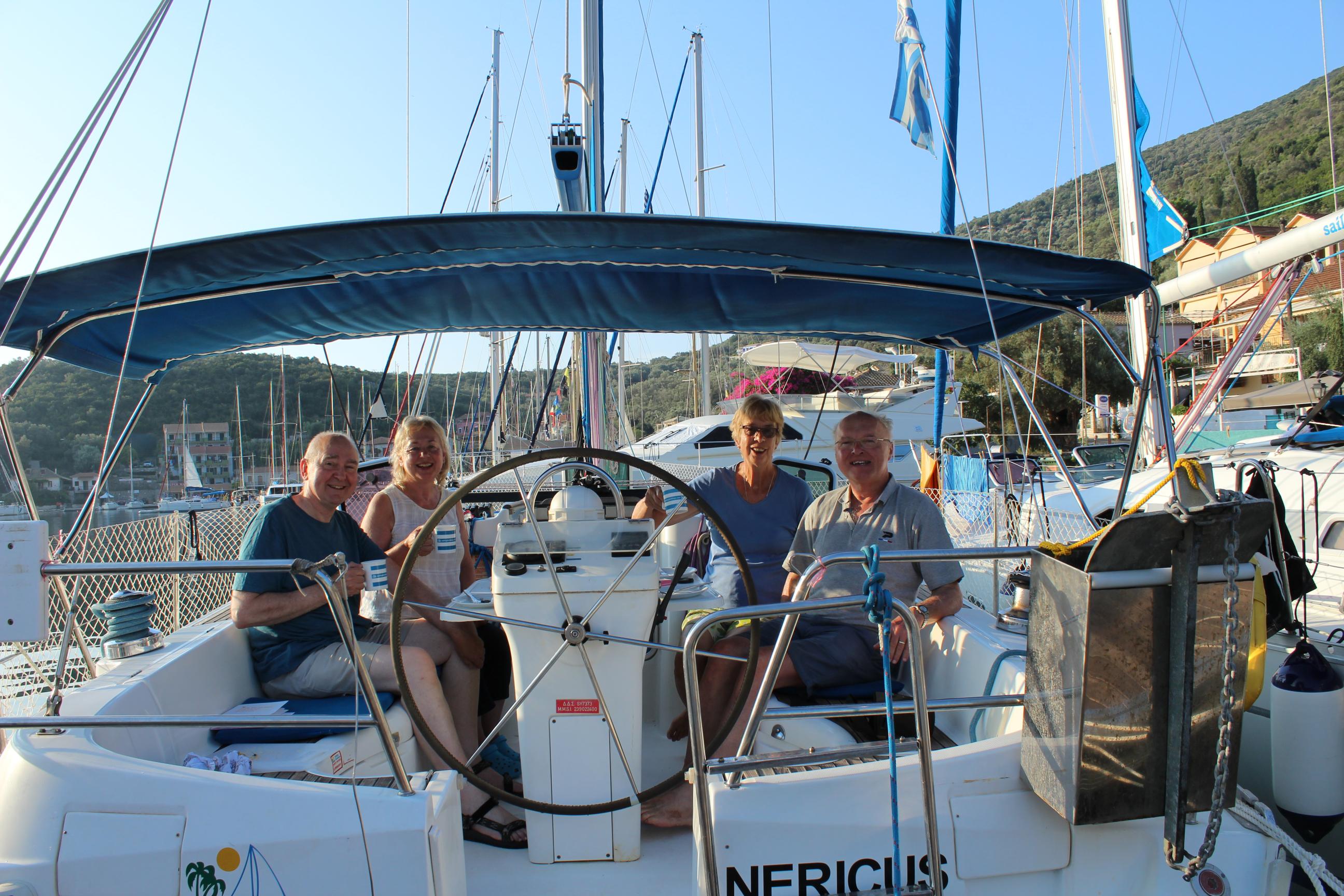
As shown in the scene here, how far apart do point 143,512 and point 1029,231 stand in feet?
144

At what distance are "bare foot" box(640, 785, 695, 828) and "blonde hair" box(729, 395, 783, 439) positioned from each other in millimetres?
1264

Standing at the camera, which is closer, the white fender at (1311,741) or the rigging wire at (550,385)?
the white fender at (1311,741)

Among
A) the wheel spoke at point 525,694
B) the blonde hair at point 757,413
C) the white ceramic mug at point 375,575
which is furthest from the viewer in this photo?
the blonde hair at point 757,413

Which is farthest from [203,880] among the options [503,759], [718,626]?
[718,626]

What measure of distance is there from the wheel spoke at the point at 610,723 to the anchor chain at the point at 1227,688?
1.22 metres

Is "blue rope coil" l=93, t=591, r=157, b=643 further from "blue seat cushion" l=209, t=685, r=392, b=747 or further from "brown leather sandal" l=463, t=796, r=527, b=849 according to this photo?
"brown leather sandal" l=463, t=796, r=527, b=849

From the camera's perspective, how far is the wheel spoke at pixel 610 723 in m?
2.00

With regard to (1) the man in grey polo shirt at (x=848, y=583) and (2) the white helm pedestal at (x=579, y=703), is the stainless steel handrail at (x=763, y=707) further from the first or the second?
(1) the man in grey polo shirt at (x=848, y=583)

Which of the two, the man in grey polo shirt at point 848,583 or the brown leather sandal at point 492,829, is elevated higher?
the man in grey polo shirt at point 848,583

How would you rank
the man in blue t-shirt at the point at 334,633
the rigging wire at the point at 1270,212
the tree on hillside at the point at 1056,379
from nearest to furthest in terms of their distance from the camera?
1. the man in blue t-shirt at the point at 334,633
2. the rigging wire at the point at 1270,212
3. the tree on hillside at the point at 1056,379

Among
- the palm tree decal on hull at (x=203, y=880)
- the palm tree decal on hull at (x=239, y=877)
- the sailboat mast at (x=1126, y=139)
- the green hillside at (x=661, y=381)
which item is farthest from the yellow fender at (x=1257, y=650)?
the green hillside at (x=661, y=381)

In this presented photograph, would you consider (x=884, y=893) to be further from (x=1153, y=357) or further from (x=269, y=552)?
(x=269, y=552)

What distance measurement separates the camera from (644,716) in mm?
2984

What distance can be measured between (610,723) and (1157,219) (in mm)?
4807
